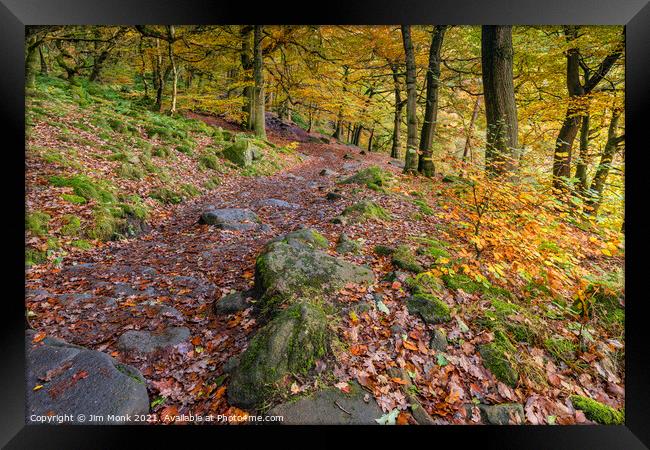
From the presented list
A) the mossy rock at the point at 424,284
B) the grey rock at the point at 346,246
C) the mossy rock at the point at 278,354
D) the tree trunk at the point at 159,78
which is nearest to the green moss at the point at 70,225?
the mossy rock at the point at 278,354

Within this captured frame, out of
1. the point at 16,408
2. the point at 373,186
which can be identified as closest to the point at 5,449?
the point at 16,408

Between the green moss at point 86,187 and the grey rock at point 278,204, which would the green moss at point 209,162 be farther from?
the green moss at point 86,187

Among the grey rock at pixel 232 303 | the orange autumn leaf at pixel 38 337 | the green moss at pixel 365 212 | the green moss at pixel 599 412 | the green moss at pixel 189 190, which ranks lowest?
the green moss at pixel 599 412

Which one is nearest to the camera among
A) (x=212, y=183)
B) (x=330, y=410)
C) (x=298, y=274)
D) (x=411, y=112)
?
(x=330, y=410)

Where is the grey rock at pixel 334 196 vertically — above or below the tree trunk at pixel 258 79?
below

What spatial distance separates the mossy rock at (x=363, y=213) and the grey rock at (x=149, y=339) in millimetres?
3150

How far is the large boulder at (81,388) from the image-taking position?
7.48 ft

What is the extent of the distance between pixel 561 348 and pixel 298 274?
2.84 metres

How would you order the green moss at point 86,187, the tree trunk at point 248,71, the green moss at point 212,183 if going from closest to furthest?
the green moss at point 86,187
the green moss at point 212,183
the tree trunk at point 248,71

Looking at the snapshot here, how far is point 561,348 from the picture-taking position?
3.04 m

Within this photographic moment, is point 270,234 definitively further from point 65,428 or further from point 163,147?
point 163,147

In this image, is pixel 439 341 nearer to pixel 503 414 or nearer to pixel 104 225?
pixel 503 414

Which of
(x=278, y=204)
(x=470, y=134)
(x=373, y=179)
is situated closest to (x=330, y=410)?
(x=470, y=134)

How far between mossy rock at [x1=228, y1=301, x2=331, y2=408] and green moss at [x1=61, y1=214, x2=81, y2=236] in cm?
403
